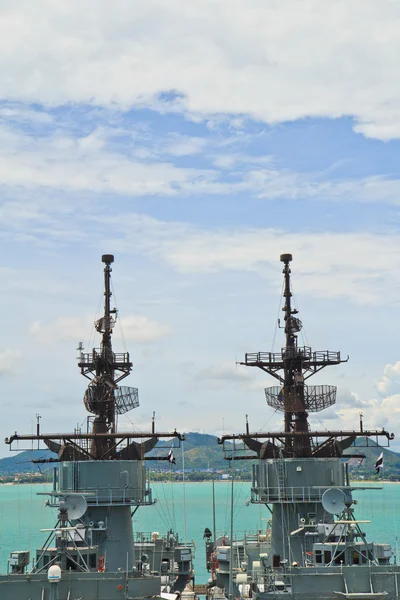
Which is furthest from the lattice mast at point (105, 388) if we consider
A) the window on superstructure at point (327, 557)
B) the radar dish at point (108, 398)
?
the window on superstructure at point (327, 557)

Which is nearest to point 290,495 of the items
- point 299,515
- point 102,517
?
point 299,515

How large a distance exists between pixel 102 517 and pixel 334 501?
15493 mm

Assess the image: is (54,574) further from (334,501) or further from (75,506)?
(334,501)

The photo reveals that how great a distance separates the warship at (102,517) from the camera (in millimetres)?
42750

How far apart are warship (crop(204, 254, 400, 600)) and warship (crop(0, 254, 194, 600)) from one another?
15.7 feet

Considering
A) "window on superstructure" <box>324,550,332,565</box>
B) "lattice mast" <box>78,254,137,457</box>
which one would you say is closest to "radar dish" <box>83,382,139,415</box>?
"lattice mast" <box>78,254,137,457</box>

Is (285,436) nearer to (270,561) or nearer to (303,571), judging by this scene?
(270,561)

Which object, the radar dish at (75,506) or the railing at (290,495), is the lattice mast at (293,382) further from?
the radar dish at (75,506)

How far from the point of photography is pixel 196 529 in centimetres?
16850

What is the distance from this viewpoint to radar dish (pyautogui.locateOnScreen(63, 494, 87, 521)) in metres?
46.4

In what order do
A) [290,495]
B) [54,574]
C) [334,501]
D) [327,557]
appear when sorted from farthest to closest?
[290,495]
[334,501]
[327,557]
[54,574]

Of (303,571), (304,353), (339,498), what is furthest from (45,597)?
(304,353)

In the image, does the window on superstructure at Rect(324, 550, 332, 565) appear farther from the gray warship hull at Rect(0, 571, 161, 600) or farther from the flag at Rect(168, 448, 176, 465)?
the flag at Rect(168, 448, 176, 465)

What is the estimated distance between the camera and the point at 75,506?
46625 mm
